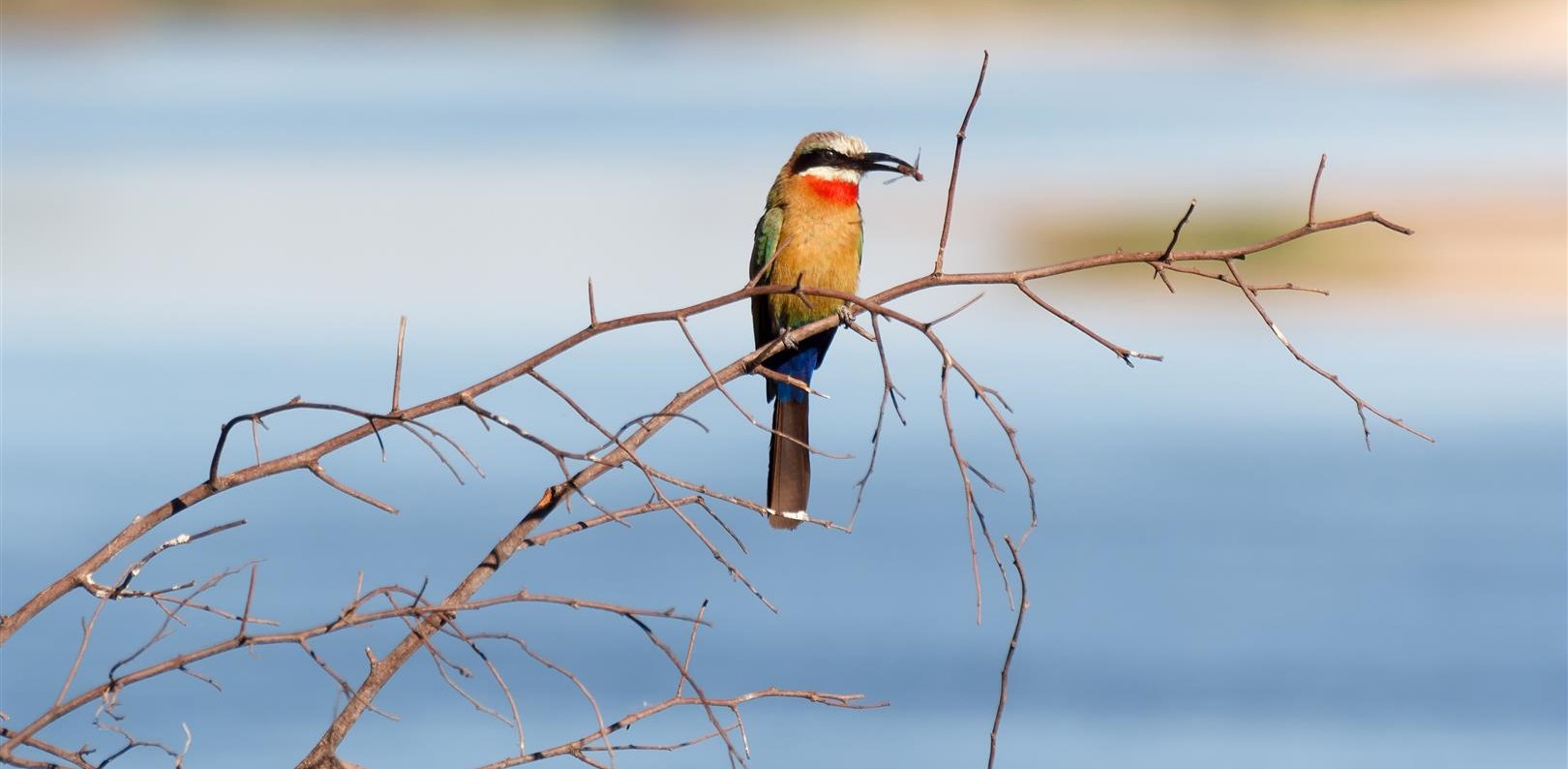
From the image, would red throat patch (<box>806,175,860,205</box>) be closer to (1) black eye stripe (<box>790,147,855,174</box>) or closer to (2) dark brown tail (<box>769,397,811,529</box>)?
(1) black eye stripe (<box>790,147,855,174</box>)

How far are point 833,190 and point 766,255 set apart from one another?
346 millimetres

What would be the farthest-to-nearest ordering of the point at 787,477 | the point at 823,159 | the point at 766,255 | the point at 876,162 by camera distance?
the point at 766,255
the point at 823,159
the point at 876,162
the point at 787,477

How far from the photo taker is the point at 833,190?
5.52 m

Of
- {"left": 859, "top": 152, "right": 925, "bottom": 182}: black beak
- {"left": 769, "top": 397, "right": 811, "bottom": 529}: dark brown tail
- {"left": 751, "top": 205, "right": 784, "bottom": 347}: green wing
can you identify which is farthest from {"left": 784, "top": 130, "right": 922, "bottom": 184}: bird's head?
{"left": 769, "top": 397, "right": 811, "bottom": 529}: dark brown tail

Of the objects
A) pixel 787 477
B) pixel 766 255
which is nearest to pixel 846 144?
pixel 766 255

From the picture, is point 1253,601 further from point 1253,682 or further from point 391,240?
point 391,240

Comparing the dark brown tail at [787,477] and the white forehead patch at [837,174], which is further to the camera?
the white forehead patch at [837,174]

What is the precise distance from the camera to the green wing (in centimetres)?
565

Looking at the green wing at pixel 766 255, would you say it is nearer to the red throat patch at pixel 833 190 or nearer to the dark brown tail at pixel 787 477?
the red throat patch at pixel 833 190

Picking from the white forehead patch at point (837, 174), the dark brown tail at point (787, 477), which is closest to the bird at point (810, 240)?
the white forehead patch at point (837, 174)

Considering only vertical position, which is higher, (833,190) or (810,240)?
(833,190)

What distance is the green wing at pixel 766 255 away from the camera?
5.65 metres

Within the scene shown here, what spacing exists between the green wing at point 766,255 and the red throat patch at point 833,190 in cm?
14

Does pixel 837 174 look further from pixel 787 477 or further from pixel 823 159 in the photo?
pixel 787 477
